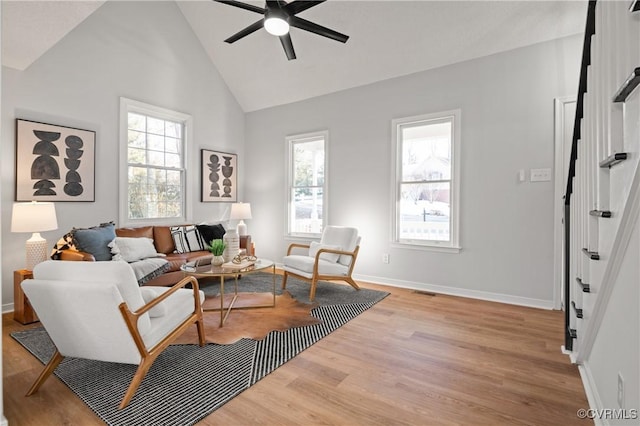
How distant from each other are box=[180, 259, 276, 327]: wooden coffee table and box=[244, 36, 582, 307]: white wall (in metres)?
1.79

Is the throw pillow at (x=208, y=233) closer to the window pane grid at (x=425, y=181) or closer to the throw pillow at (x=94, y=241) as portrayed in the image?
the throw pillow at (x=94, y=241)

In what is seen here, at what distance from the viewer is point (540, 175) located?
378 centimetres

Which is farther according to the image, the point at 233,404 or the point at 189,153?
the point at 189,153

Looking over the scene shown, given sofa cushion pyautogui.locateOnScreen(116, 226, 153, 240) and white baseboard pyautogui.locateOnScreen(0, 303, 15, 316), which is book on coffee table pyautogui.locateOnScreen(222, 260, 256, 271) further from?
white baseboard pyautogui.locateOnScreen(0, 303, 15, 316)

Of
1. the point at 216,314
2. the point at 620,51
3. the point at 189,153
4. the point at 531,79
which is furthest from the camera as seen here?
the point at 189,153

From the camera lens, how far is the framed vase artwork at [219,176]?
569 centimetres

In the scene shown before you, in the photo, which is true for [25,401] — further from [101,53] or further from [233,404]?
[101,53]

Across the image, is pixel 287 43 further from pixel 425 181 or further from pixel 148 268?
pixel 148 268

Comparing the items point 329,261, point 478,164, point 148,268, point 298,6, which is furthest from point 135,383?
point 478,164

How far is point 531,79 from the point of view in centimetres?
384

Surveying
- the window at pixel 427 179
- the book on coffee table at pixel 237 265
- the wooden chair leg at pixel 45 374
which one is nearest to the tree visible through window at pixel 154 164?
the book on coffee table at pixel 237 265

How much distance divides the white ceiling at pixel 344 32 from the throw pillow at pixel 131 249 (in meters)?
2.11

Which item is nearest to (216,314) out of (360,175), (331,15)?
(360,175)

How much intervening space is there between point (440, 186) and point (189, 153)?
389 centimetres
